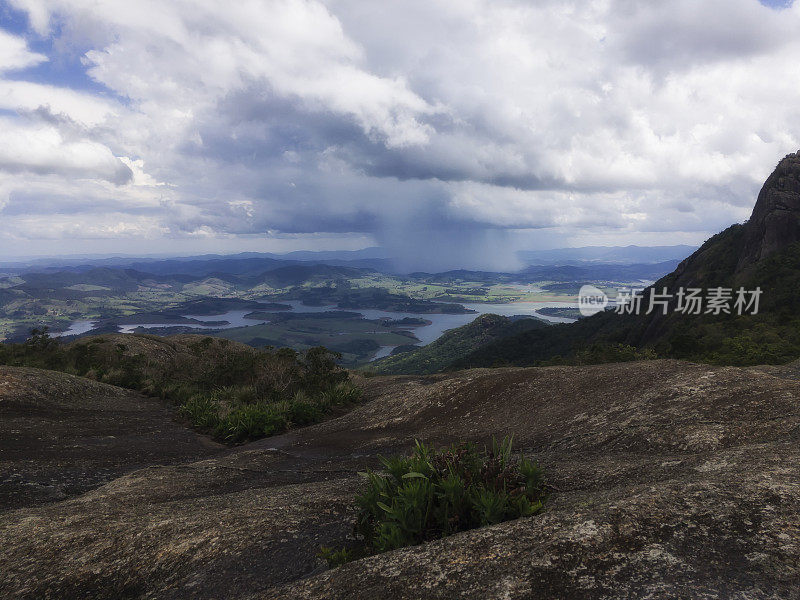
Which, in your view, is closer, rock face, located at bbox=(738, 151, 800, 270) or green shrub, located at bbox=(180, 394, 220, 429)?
green shrub, located at bbox=(180, 394, 220, 429)

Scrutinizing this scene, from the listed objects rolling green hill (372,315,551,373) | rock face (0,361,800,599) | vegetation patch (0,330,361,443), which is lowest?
rolling green hill (372,315,551,373)

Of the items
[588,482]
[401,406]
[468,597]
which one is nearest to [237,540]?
[468,597]

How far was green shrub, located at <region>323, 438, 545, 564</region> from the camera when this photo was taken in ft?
13.8

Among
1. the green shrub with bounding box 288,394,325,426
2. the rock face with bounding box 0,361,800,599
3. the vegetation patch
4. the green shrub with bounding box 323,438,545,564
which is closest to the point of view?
the rock face with bounding box 0,361,800,599

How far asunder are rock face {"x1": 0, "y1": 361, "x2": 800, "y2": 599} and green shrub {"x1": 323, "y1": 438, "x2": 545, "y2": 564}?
0.87 feet

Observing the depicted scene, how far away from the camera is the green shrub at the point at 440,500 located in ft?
13.8

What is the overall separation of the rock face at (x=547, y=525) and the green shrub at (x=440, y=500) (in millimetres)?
266

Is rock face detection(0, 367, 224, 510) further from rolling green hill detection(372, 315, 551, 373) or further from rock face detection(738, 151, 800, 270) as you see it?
rolling green hill detection(372, 315, 551, 373)

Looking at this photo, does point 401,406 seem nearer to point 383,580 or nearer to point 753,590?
point 383,580

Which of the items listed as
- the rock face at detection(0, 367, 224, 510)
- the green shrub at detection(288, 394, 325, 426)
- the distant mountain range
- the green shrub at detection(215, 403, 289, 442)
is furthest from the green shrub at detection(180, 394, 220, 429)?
the distant mountain range

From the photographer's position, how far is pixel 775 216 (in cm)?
7675

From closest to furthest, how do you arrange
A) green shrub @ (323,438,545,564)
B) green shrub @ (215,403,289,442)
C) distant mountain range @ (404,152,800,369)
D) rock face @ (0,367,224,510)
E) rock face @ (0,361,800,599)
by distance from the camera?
rock face @ (0,361,800,599) → green shrub @ (323,438,545,564) → rock face @ (0,367,224,510) → green shrub @ (215,403,289,442) → distant mountain range @ (404,152,800,369)

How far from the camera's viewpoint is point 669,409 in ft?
24.4

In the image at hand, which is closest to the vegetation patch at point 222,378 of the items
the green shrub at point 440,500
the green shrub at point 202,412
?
the green shrub at point 202,412
